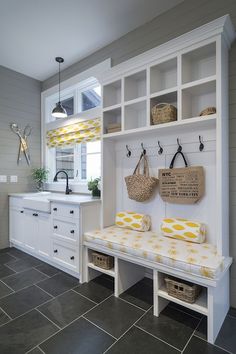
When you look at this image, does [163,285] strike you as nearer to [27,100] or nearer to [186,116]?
[186,116]

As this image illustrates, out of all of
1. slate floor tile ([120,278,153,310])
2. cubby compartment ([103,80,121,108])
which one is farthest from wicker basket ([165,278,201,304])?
cubby compartment ([103,80,121,108])

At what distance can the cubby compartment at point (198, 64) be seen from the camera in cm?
199

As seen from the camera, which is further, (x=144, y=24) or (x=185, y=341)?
(x=144, y=24)

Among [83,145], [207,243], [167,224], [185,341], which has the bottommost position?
[185,341]

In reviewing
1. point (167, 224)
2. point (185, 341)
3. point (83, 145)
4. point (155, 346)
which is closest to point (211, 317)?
point (185, 341)

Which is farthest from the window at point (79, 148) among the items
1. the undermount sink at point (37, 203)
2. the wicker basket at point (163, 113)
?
the wicker basket at point (163, 113)

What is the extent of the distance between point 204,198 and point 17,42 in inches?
124

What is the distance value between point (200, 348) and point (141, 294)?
29.9 inches

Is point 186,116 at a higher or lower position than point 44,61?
lower

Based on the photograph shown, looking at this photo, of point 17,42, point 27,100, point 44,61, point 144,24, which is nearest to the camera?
point 144,24

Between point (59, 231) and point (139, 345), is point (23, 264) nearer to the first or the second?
point (59, 231)

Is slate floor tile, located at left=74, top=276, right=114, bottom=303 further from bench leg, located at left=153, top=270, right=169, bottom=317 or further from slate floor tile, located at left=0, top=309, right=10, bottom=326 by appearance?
slate floor tile, located at left=0, top=309, right=10, bottom=326

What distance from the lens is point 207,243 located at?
203 centimetres

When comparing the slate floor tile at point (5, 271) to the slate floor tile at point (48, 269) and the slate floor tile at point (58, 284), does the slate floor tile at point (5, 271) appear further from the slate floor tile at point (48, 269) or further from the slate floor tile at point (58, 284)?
the slate floor tile at point (58, 284)
